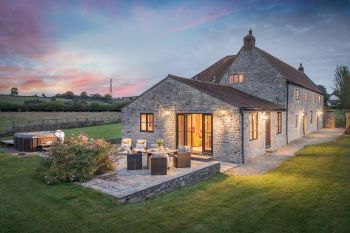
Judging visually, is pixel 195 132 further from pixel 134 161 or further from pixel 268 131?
pixel 134 161

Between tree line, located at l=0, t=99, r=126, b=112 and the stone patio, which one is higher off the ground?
tree line, located at l=0, t=99, r=126, b=112

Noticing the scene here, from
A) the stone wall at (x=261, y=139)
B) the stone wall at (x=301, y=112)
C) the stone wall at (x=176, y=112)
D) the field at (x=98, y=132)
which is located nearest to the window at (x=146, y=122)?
the stone wall at (x=176, y=112)

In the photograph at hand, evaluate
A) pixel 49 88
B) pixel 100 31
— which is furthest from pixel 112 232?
pixel 49 88

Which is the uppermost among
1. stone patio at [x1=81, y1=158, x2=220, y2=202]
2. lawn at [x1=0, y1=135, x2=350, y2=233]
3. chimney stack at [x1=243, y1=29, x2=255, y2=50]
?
chimney stack at [x1=243, y1=29, x2=255, y2=50]

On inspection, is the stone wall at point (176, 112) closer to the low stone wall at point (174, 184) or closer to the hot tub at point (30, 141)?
the low stone wall at point (174, 184)

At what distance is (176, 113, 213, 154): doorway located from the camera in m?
13.7

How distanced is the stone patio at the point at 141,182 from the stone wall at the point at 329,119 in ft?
110

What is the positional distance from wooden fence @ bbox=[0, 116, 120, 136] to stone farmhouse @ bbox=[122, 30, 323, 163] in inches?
589

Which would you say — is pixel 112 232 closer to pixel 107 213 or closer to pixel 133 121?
pixel 107 213

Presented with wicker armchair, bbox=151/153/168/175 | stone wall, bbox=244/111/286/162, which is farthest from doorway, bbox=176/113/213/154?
wicker armchair, bbox=151/153/168/175

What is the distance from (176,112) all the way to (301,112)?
52.4 ft

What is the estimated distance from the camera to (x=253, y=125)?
14172 mm

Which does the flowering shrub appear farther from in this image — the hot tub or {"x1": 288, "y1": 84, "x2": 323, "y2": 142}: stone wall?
{"x1": 288, "y1": 84, "x2": 323, "y2": 142}: stone wall

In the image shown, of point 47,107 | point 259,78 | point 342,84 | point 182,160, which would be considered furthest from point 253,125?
point 342,84
